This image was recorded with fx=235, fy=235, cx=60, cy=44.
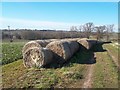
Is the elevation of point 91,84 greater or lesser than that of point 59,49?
lesser

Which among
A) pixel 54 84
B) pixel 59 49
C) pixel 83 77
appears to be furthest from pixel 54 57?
pixel 54 84

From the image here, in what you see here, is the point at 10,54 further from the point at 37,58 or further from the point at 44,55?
the point at 44,55

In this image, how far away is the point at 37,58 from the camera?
1581 centimetres

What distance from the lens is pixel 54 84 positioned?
1137cm

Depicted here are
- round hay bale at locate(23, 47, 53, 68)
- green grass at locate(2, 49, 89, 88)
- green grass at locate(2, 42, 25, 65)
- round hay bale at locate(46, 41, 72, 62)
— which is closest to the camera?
green grass at locate(2, 49, 89, 88)

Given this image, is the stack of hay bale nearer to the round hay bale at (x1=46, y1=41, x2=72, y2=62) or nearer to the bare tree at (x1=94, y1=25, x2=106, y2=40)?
the round hay bale at (x1=46, y1=41, x2=72, y2=62)

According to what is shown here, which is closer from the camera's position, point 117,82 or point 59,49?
point 117,82

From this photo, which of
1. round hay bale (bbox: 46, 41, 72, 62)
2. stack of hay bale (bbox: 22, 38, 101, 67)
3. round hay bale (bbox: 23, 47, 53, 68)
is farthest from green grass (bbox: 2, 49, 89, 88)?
round hay bale (bbox: 46, 41, 72, 62)

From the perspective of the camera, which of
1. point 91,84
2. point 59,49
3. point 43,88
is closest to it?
point 43,88

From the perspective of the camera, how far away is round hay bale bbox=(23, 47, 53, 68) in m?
15.6

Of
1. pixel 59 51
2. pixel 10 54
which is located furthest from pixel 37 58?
pixel 10 54

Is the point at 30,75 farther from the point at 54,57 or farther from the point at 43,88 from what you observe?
the point at 54,57

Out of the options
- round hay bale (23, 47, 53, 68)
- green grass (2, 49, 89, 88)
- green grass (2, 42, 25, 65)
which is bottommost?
green grass (2, 49, 89, 88)

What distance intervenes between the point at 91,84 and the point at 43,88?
2.43m
